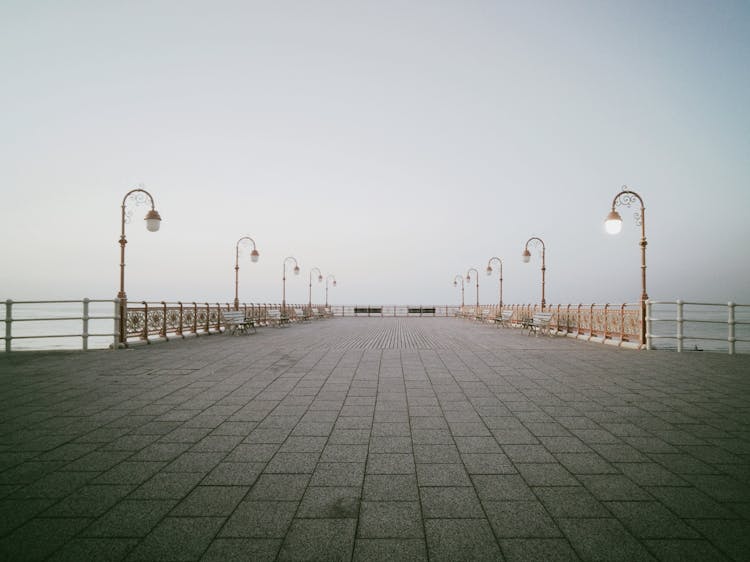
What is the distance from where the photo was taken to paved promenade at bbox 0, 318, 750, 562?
7.94ft

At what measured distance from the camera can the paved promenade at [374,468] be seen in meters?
2.42

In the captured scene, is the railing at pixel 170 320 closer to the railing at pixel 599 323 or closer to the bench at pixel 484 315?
the railing at pixel 599 323

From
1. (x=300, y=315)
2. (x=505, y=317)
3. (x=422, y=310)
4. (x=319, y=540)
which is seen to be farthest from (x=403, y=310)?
(x=319, y=540)

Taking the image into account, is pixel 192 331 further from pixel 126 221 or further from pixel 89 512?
pixel 89 512

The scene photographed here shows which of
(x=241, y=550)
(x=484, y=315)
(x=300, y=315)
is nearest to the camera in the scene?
(x=241, y=550)

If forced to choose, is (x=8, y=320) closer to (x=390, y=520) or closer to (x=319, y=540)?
(x=319, y=540)

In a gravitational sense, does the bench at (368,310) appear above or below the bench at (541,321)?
below

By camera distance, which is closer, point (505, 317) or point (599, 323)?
point (599, 323)

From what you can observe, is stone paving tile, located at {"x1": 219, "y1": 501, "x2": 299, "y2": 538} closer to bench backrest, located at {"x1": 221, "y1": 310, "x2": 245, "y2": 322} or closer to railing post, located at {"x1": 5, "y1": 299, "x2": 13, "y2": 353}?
railing post, located at {"x1": 5, "y1": 299, "x2": 13, "y2": 353}

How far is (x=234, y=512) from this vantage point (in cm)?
276

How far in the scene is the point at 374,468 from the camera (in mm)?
3484

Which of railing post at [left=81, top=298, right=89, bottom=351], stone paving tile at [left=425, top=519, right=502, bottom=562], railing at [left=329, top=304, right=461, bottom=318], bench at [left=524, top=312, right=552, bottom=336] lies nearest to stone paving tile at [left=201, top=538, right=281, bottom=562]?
stone paving tile at [left=425, top=519, right=502, bottom=562]

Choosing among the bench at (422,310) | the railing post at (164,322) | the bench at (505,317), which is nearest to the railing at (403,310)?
the bench at (422,310)

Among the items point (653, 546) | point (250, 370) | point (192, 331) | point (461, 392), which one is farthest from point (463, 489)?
point (192, 331)
